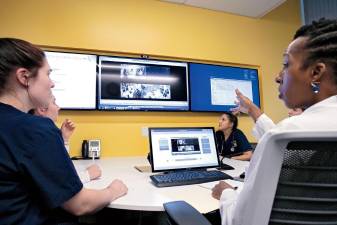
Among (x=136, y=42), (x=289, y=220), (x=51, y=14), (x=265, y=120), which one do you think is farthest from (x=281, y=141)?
(x=51, y=14)

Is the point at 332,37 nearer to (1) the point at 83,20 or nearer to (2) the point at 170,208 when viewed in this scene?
(2) the point at 170,208

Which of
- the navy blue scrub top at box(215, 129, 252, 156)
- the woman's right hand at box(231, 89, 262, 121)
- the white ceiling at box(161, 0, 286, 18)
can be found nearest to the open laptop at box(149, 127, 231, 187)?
the woman's right hand at box(231, 89, 262, 121)

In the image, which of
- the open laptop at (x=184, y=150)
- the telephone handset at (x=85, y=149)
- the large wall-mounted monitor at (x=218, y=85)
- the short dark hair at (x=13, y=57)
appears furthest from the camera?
the large wall-mounted monitor at (x=218, y=85)

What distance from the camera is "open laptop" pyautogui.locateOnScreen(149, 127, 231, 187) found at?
1.53 meters

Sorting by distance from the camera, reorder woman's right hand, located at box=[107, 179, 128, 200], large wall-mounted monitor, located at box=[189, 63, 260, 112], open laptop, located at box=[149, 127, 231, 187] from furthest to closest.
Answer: large wall-mounted monitor, located at box=[189, 63, 260, 112] < open laptop, located at box=[149, 127, 231, 187] < woman's right hand, located at box=[107, 179, 128, 200]

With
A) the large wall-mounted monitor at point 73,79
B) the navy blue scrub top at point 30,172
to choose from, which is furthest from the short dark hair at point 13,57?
the large wall-mounted monitor at point 73,79

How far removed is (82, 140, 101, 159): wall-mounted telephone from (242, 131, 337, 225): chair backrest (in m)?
2.22

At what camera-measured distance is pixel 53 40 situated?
2.72m

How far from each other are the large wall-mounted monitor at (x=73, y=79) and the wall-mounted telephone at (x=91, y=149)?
37cm

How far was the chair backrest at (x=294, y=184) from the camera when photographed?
23.7 inches

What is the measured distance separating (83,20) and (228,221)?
2726mm

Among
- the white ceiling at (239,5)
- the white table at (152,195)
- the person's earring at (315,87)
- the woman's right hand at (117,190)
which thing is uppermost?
the white ceiling at (239,5)

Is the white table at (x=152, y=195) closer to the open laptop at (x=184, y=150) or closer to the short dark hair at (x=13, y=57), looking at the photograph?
the open laptop at (x=184, y=150)

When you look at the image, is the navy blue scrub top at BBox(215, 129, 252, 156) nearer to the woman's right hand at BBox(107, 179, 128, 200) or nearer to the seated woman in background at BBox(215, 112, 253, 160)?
the seated woman in background at BBox(215, 112, 253, 160)
